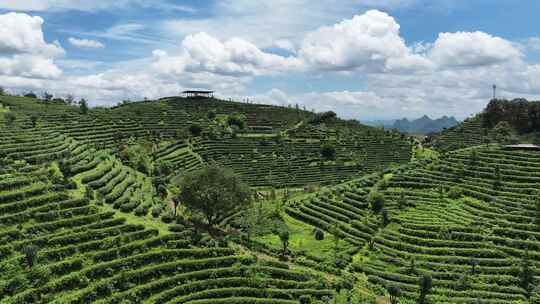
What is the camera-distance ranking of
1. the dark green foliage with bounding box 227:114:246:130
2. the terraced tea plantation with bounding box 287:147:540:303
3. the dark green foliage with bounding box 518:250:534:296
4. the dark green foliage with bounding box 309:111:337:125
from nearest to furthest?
the dark green foliage with bounding box 518:250:534:296, the terraced tea plantation with bounding box 287:147:540:303, the dark green foliage with bounding box 227:114:246:130, the dark green foliage with bounding box 309:111:337:125

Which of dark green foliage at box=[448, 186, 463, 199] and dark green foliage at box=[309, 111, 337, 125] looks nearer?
dark green foliage at box=[448, 186, 463, 199]

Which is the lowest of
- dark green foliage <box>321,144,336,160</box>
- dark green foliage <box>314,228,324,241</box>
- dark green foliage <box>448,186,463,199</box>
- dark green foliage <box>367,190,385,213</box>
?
dark green foliage <box>314,228,324,241</box>

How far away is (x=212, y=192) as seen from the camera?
42531 mm

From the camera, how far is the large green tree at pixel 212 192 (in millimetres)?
42781

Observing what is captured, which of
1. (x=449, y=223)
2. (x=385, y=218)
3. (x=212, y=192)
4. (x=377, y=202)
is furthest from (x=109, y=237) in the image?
→ (x=449, y=223)

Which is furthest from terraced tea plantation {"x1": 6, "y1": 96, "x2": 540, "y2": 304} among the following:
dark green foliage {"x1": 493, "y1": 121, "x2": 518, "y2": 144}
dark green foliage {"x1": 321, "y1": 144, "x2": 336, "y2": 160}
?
dark green foliage {"x1": 493, "y1": 121, "x2": 518, "y2": 144}

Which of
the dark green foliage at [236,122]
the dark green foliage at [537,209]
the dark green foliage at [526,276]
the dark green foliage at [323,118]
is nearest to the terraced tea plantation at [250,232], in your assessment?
the dark green foliage at [526,276]

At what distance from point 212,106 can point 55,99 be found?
1777 inches

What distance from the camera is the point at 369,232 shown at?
45344 mm

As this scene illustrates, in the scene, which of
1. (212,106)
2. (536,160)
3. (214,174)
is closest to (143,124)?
(212,106)

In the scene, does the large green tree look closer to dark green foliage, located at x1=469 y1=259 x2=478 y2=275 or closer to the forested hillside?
dark green foliage, located at x1=469 y1=259 x2=478 y2=275

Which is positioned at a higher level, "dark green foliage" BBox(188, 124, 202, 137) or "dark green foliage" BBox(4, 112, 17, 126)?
"dark green foliage" BBox(4, 112, 17, 126)

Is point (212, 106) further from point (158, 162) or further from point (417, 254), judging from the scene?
point (417, 254)

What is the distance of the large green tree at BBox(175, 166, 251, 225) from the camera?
4278 cm
